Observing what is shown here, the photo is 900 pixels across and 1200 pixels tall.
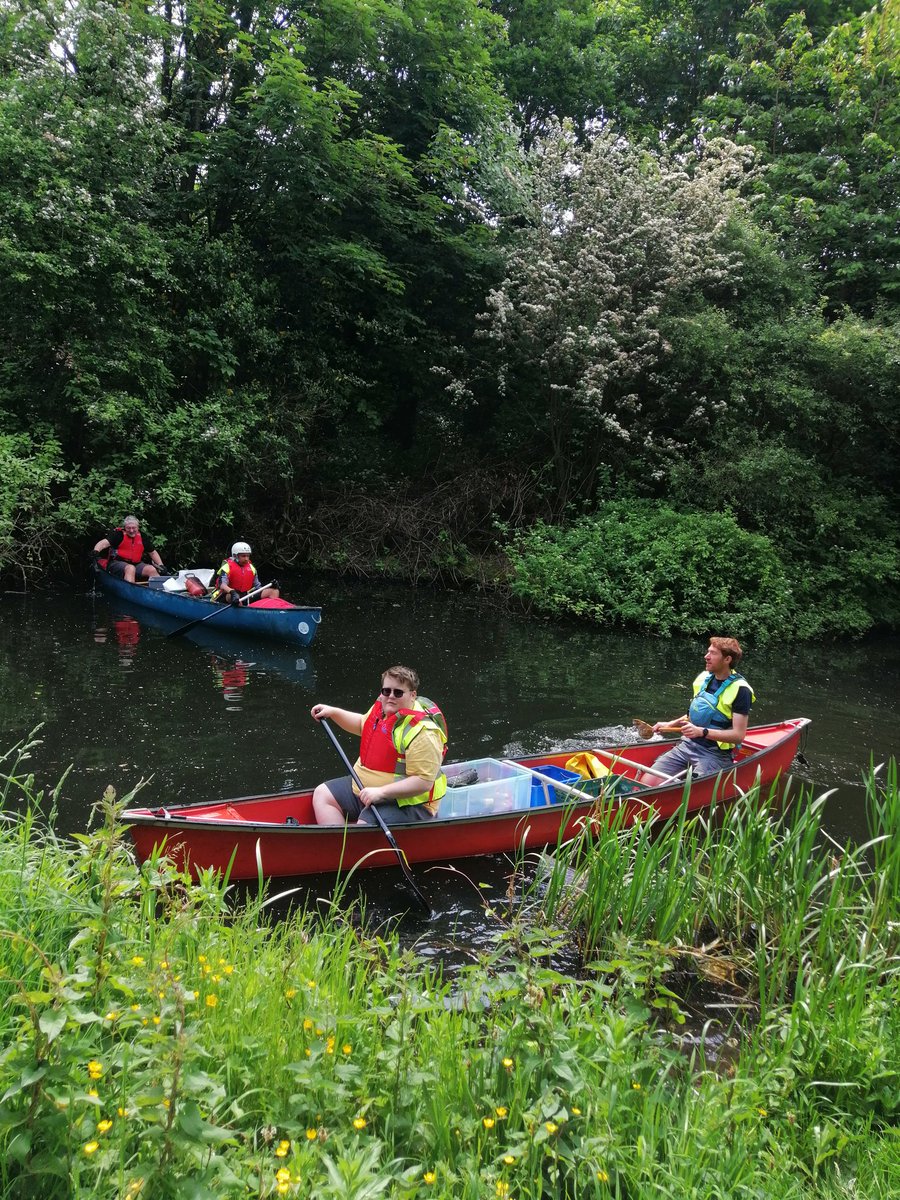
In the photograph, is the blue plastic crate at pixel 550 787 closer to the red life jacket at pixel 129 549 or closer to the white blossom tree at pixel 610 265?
the red life jacket at pixel 129 549

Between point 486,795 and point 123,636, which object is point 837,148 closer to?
point 123,636

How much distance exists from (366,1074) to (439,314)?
57.9 ft

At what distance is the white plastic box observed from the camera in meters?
5.99

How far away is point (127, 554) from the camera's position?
43.5ft

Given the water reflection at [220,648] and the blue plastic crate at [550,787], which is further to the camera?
the water reflection at [220,648]

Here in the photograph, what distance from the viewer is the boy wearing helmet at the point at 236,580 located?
459 inches

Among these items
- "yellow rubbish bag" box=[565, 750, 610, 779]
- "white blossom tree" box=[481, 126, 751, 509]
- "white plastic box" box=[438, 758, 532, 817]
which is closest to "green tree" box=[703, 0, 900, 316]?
"white blossom tree" box=[481, 126, 751, 509]

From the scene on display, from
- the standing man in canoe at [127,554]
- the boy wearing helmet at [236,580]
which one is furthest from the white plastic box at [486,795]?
the standing man in canoe at [127,554]

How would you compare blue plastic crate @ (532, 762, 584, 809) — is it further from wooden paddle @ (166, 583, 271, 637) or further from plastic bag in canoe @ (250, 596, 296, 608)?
wooden paddle @ (166, 583, 271, 637)

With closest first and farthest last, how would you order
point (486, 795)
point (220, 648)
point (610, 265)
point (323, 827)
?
point (323, 827)
point (486, 795)
point (220, 648)
point (610, 265)

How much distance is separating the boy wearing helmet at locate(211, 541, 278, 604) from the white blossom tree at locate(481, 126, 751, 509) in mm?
6626

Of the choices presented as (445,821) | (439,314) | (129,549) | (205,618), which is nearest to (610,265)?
(439,314)

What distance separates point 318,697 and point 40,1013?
743 centimetres

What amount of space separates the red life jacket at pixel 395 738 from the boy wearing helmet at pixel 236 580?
6544 millimetres
